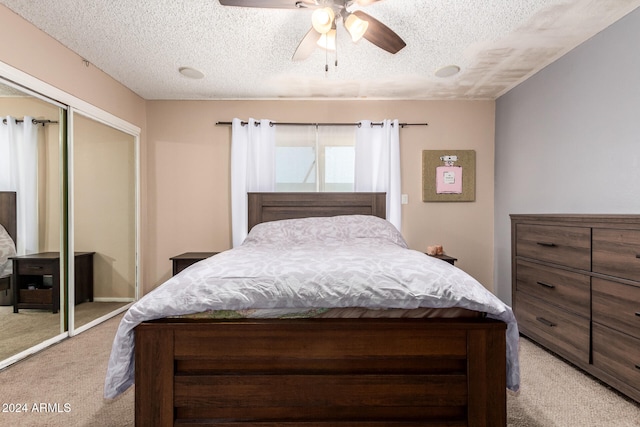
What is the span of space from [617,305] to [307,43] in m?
2.38

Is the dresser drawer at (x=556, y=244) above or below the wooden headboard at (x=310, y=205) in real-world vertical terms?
below

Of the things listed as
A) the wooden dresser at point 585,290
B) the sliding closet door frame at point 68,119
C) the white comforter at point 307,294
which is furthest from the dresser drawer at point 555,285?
the sliding closet door frame at point 68,119

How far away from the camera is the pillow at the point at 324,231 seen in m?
2.82

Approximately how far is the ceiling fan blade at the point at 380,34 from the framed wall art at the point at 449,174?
178 centimetres

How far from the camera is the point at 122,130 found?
333 centimetres

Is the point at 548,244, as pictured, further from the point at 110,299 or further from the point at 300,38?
the point at 110,299

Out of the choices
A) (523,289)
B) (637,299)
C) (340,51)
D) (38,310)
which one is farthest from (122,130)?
(637,299)

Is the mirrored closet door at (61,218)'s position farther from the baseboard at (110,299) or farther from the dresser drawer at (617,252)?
the dresser drawer at (617,252)

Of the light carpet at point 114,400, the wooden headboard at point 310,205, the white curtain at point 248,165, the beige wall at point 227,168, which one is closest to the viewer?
the light carpet at point 114,400

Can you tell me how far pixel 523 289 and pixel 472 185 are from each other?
1422 millimetres

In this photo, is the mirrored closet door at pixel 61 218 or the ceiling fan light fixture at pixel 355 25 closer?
the ceiling fan light fixture at pixel 355 25

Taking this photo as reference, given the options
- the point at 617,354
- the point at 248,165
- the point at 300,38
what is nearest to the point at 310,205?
the point at 248,165

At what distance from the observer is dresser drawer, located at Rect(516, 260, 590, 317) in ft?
6.74

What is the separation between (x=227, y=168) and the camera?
12.2 ft
